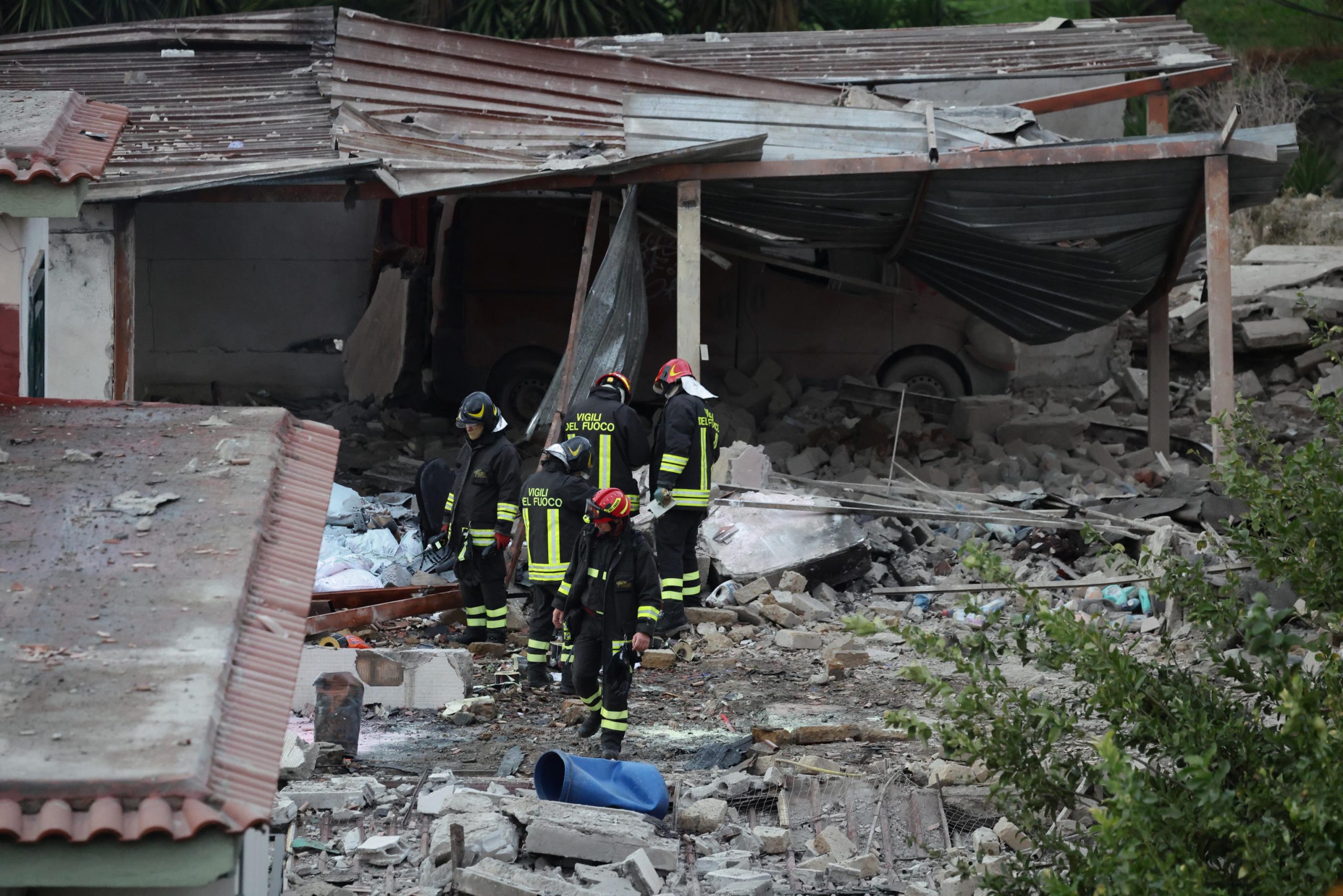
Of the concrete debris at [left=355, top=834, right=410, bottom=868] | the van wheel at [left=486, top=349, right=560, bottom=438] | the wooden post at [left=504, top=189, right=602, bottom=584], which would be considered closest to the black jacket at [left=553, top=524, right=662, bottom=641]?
the concrete debris at [left=355, top=834, right=410, bottom=868]

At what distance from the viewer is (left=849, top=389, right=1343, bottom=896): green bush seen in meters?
3.44

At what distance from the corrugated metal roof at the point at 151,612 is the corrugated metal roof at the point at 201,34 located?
29.5 ft

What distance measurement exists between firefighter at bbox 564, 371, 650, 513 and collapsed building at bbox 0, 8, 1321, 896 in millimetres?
1170

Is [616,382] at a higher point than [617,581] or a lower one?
higher

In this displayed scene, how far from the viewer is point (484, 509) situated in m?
8.64

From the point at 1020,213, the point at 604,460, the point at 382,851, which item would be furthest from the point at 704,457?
the point at 382,851

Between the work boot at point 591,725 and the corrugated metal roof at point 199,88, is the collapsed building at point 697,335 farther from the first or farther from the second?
the work boot at point 591,725

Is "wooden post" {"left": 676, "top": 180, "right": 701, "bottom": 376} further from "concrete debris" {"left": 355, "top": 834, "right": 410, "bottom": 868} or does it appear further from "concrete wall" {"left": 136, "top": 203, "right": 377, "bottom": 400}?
"concrete wall" {"left": 136, "top": 203, "right": 377, "bottom": 400}

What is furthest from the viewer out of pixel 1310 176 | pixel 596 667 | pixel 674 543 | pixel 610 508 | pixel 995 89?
pixel 1310 176

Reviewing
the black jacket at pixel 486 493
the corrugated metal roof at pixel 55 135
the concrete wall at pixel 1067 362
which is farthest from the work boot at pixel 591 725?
the concrete wall at pixel 1067 362

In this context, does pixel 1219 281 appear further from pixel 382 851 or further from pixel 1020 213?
pixel 382 851

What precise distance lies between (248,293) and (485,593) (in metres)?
7.91

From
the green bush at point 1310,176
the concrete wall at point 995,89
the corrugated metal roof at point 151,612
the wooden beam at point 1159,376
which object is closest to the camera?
the corrugated metal roof at point 151,612

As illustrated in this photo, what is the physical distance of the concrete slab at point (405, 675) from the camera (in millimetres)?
7551
